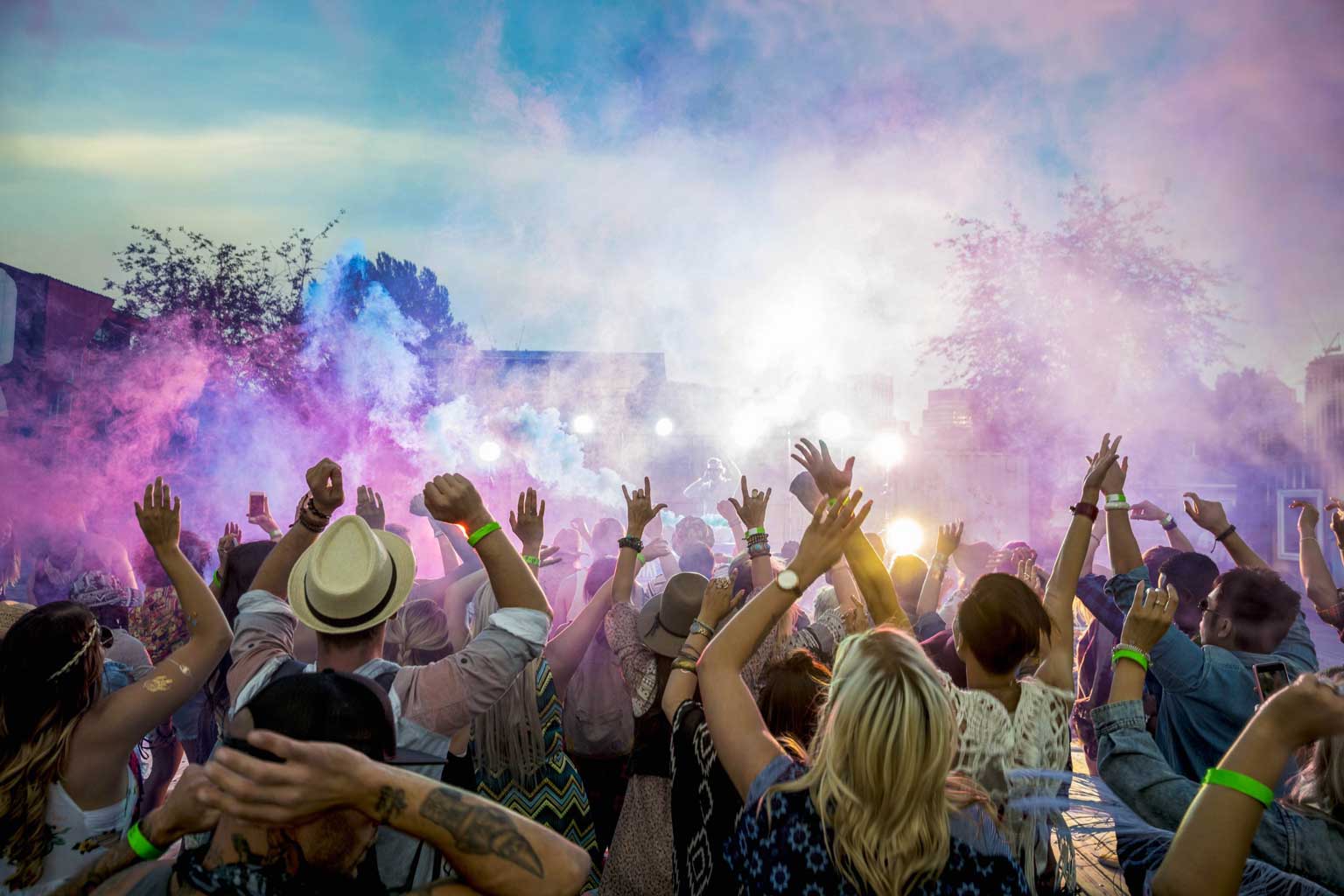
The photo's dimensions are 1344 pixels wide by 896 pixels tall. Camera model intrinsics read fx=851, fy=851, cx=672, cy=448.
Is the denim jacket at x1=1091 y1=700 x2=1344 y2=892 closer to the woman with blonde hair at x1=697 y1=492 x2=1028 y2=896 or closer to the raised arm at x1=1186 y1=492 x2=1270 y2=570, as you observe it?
the woman with blonde hair at x1=697 y1=492 x2=1028 y2=896

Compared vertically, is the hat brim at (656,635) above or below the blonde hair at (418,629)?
above

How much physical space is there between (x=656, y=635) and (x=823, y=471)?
961 millimetres

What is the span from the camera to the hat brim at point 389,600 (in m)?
2.42

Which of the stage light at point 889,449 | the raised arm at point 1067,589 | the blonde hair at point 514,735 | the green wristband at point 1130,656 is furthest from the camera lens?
the stage light at point 889,449

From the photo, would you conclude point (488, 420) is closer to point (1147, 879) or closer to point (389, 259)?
point (389, 259)

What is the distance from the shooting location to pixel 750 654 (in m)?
2.09

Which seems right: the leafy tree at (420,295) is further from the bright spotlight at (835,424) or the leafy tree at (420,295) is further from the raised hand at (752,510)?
the raised hand at (752,510)

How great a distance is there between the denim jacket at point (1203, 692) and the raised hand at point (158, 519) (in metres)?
3.41

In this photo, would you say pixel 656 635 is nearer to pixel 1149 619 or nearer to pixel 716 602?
pixel 716 602

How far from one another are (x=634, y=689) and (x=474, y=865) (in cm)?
207

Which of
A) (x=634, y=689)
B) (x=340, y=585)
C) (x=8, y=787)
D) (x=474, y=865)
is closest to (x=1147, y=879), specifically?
(x=474, y=865)

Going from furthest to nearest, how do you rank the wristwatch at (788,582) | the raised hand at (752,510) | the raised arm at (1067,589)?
the raised hand at (752,510) < the raised arm at (1067,589) < the wristwatch at (788,582)

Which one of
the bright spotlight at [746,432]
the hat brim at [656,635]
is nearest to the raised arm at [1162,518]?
the hat brim at [656,635]

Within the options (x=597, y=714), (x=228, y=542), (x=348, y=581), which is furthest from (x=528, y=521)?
(x=228, y=542)
